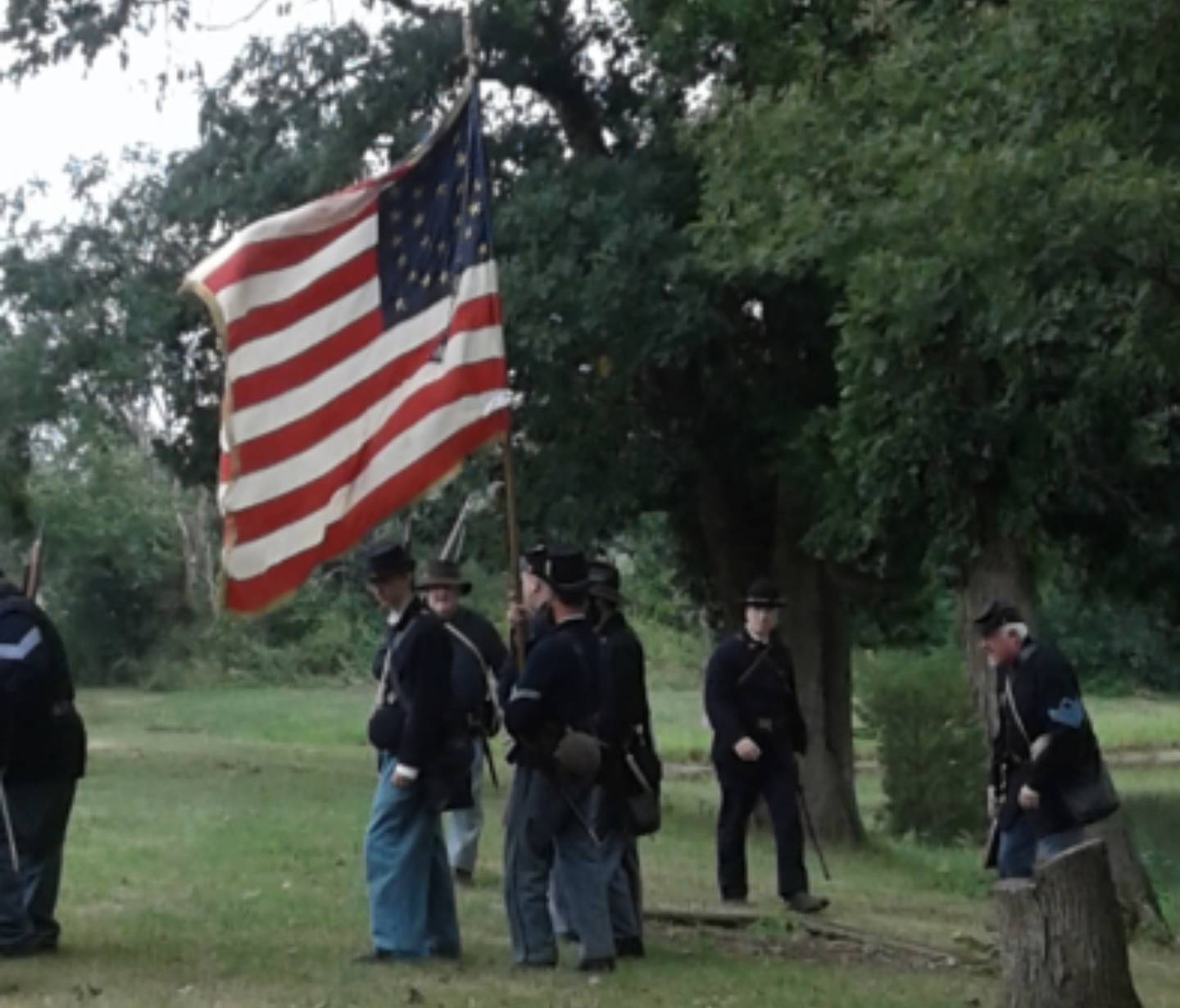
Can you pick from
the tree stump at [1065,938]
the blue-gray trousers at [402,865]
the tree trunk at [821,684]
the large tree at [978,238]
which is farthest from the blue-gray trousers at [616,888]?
the tree trunk at [821,684]

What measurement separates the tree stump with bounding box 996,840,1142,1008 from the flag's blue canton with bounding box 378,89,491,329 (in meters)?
3.96

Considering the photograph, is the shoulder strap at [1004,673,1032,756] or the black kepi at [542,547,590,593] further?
the shoulder strap at [1004,673,1032,756]

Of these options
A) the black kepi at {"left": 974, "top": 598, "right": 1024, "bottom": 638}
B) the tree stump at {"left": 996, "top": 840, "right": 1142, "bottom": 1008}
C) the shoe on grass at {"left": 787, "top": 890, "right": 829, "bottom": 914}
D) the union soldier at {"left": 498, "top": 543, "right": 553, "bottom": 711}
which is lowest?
the shoe on grass at {"left": 787, "top": 890, "right": 829, "bottom": 914}

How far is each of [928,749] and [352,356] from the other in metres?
15.8

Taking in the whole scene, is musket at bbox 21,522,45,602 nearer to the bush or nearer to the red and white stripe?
the red and white stripe

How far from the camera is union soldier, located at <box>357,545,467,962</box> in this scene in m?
11.0

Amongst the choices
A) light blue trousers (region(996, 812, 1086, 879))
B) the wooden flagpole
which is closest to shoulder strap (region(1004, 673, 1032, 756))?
light blue trousers (region(996, 812, 1086, 879))

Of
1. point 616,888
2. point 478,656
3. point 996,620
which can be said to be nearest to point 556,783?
point 616,888

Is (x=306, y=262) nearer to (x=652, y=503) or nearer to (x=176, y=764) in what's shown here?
(x=652, y=503)

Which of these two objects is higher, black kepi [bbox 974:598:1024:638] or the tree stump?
black kepi [bbox 974:598:1024:638]

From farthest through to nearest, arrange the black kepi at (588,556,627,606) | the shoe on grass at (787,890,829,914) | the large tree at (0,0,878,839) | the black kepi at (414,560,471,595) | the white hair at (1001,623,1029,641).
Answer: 1. the large tree at (0,0,878,839)
2. the shoe on grass at (787,890,829,914)
3. the black kepi at (414,560,471,595)
4. the black kepi at (588,556,627,606)
5. the white hair at (1001,623,1029,641)

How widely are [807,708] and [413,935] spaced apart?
13.8 m

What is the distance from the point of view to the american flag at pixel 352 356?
10.4m

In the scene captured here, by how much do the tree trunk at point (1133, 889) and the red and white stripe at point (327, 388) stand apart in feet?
23.8
